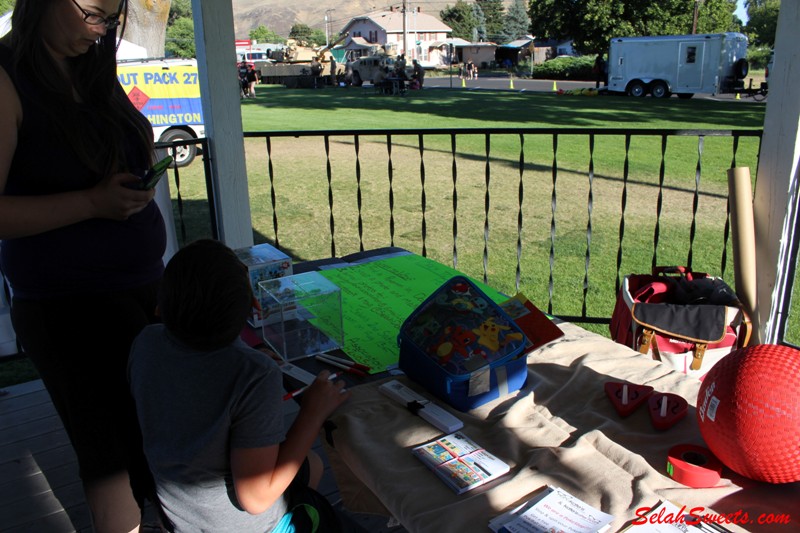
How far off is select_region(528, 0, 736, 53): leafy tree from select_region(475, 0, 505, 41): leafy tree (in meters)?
63.2

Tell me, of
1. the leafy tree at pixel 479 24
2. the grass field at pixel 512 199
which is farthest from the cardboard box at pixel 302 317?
the leafy tree at pixel 479 24

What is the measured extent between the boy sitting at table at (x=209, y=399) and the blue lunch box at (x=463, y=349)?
0.39 metres

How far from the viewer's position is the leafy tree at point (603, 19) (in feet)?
114

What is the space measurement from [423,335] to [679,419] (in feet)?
2.02

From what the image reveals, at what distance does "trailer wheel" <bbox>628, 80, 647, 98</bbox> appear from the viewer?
25.5m

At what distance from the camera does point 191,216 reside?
23.6 feet

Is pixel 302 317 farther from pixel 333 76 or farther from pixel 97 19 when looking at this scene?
pixel 333 76

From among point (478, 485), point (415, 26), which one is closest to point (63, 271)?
point (478, 485)

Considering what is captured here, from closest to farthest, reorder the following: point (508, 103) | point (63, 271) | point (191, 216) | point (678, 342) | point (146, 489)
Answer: point (63, 271)
point (146, 489)
point (678, 342)
point (191, 216)
point (508, 103)

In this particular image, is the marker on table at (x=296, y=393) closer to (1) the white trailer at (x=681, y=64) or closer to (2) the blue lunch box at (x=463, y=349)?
(2) the blue lunch box at (x=463, y=349)

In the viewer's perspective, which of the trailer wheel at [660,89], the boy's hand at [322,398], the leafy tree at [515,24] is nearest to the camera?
the boy's hand at [322,398]

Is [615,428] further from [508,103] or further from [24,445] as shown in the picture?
[508,103]

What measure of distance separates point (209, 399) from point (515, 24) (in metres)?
105

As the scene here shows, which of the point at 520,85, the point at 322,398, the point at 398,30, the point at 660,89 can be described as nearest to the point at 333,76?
the point at 520,85
